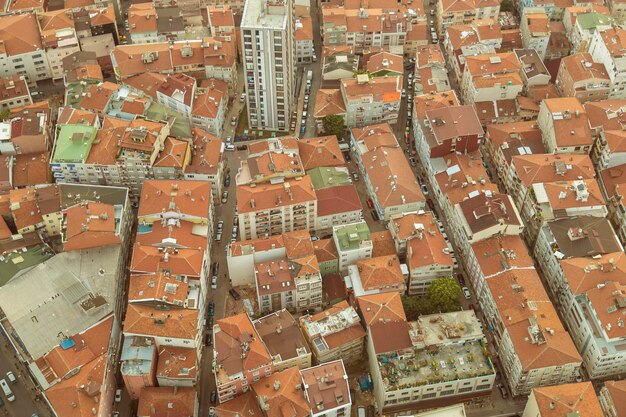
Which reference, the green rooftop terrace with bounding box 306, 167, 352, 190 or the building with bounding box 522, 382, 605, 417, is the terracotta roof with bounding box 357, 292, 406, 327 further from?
the green rooftop terrace with bounding box 306, 167, 352, 190

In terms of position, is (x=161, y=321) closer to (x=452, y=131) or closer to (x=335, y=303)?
(x=335, y=303)

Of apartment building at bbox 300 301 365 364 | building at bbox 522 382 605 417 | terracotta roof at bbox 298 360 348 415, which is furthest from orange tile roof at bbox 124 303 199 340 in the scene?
building at bbox 522 382 605 417

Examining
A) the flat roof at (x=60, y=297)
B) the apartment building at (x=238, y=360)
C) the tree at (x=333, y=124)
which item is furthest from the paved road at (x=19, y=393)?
the tree at (x=333, y=124)

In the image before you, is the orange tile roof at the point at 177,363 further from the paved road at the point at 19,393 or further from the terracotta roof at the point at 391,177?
the terracotta roof at the point at 391,177

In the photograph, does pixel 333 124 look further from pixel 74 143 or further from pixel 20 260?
pixel 20 260

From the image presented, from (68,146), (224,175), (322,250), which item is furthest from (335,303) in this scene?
(68,146)

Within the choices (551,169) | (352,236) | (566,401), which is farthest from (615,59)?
(566,401)
